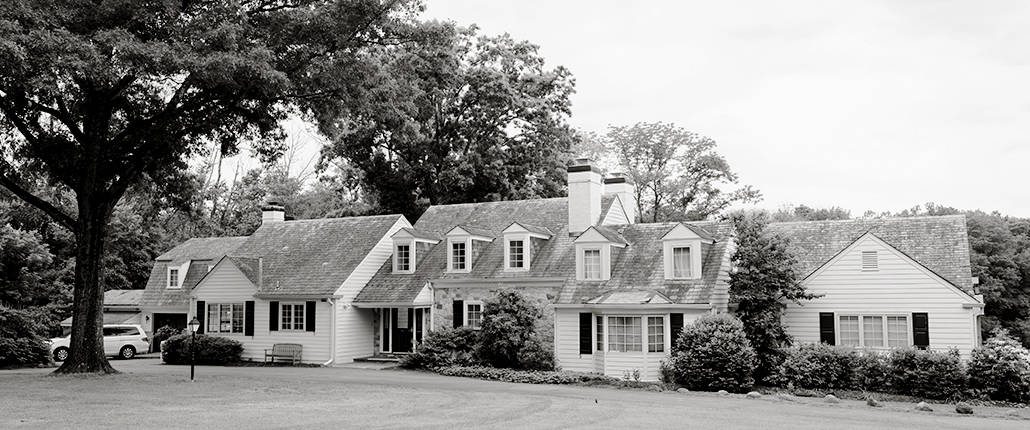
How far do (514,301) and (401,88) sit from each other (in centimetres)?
748

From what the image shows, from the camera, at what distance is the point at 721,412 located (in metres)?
17.5

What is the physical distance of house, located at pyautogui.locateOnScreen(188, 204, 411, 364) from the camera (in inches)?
1219

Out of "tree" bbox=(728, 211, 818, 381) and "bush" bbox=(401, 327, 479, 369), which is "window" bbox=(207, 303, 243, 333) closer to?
"bush" bbox=(401, 327, 479, 369)

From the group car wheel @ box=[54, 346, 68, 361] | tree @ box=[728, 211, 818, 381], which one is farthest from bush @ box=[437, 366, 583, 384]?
car wheel @ box=[54, 346, 68, 361]

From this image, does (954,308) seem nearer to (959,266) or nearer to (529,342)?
(959,266)

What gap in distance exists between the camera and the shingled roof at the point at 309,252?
3173 cm

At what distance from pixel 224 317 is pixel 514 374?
13663mm

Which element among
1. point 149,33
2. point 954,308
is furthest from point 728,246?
point 149,33

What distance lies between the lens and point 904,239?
26938 mm

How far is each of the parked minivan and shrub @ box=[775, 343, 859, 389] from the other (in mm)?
25369

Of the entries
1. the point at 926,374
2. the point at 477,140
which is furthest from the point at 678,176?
the point at 926,374

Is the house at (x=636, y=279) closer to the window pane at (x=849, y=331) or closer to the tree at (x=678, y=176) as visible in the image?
the window pane at (x=849, y=331)

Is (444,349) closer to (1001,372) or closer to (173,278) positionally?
(1001,372)

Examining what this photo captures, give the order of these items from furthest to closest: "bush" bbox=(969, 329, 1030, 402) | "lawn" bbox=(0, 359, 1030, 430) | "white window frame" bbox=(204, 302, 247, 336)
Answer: "white window frame" bbox=(204, 302, 247, 336) < "bush" bbox=(969, 329, 1030, 402) < "lawn" bbox=(0, 359, 1030, 430)
